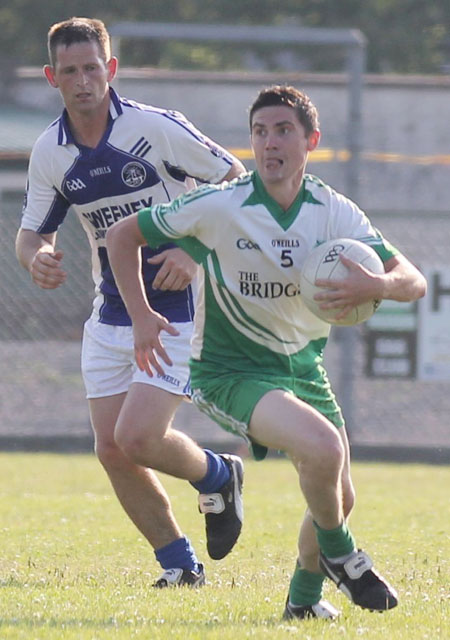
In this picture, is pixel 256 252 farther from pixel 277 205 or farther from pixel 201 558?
pixel 201 558

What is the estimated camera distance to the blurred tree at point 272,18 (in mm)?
27469

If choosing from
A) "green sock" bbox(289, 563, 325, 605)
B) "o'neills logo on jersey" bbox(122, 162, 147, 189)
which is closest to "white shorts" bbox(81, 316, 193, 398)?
"o'neills logo on jersey" bbox(122, 162, 147, 189)

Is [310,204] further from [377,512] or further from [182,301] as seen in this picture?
[377,512]

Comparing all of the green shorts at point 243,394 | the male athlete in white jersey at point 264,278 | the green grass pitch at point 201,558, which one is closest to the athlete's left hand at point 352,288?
the male athlete in white jersey at point 264,278

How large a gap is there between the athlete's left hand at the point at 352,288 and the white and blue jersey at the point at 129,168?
1713mm

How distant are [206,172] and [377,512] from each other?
149 inches

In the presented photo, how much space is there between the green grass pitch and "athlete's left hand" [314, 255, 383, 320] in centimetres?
116

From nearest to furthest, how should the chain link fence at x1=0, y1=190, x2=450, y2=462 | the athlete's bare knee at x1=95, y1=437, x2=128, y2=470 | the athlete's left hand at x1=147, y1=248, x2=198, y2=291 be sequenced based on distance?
the athlete's left hand at x1=147, y1=248, x2=198, y2=291 → the athlete's bare knee at x1=95, y1=437, x2=128, y2=470 → the chain link fence at x1=0, y1=190, x2=450, y2=462

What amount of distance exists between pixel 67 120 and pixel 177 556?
2.15 m

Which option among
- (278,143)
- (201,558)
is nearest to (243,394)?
(278,143)

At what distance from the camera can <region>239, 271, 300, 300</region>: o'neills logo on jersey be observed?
5363mm

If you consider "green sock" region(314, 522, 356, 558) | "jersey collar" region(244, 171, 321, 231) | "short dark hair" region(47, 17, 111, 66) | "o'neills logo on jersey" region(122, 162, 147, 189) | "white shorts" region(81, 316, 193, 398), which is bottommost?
"green sock" region(314, 522, 356, 558)

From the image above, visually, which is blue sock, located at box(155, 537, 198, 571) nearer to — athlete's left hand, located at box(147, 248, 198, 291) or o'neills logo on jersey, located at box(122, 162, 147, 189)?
athlete's left hand, located at box(147, 248, 198, 291)

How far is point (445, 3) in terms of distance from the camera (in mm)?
28250
